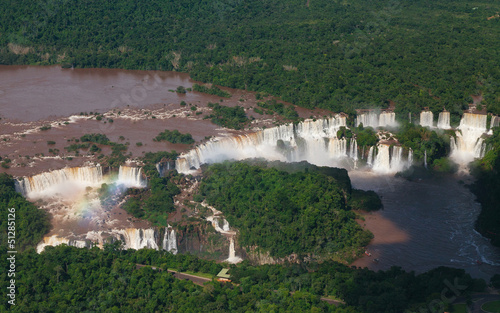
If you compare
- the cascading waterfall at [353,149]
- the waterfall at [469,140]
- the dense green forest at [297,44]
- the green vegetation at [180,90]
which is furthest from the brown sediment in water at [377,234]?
the green vegetation at [180,90]

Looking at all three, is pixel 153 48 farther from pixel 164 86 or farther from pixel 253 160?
pixel 253 160

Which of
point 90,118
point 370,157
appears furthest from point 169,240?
point 90,118

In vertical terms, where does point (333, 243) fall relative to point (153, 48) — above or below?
below

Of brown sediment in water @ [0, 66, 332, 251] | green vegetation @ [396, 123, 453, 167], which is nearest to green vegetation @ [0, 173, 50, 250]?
brown sediment in water @ [0, 66, 332, 251]

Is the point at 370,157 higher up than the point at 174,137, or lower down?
lower down

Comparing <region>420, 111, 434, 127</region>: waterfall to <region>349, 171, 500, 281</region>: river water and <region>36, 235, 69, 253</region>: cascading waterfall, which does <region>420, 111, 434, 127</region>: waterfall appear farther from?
<region>36, 235, 69, 253</region>: cascading waterfall

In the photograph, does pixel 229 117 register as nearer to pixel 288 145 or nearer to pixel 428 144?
pixel 288 145

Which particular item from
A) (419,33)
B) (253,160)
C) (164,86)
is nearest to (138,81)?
(164,86)
